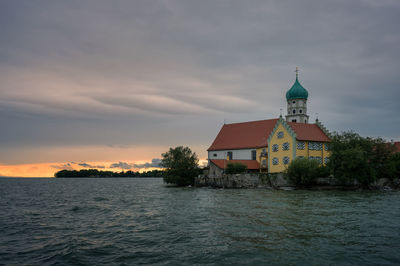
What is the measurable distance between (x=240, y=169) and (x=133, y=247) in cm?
5472

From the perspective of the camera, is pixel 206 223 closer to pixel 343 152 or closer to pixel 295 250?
pixel 295 250

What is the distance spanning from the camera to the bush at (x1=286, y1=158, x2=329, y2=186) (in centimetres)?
5709

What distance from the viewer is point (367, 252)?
14.7 metres

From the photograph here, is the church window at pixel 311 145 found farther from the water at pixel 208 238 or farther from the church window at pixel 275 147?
the water at pixel 208 238

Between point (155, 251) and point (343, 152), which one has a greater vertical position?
point (343, 152)

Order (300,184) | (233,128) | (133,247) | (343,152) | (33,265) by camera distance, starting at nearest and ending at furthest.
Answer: (33,265) < (133,247) < (343,152) < (300,184) < (233,128)

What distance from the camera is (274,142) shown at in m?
69.2

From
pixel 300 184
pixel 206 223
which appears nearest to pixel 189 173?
pixel 300 184

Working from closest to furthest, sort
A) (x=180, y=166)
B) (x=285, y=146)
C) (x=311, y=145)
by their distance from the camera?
(x=285, y=146) → (x=311, y=145) → (x=180, y=166)

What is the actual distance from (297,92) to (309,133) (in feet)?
67.4

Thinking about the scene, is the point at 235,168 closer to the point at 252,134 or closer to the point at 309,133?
the point at 252,134

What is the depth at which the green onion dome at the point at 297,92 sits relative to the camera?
85.0m

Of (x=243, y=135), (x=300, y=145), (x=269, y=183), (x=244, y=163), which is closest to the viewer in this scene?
(x=269, y=183)

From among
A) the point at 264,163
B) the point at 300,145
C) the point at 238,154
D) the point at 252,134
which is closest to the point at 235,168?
the point at 264,163
